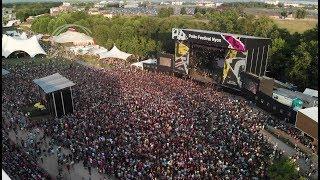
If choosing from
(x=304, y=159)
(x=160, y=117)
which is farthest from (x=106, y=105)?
(x=304, y=159)

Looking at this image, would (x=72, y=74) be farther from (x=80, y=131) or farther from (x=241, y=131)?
(x=241, y=131)

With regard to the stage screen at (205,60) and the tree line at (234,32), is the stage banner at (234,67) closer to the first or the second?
the stage screen at (205,60)

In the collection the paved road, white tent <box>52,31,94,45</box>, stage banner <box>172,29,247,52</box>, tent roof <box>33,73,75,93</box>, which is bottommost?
white tent <box>52,31,94,45</box>

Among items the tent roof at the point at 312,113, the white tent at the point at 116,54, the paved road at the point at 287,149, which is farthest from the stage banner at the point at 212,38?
the white tent at the point at 116,54

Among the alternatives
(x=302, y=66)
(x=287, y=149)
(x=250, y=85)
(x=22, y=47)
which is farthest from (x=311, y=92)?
(x=22, y=47)

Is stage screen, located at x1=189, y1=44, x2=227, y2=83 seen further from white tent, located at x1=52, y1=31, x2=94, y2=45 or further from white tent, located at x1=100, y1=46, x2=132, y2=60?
white tent, located at x1=52, y1=31, x2=94, y2=45

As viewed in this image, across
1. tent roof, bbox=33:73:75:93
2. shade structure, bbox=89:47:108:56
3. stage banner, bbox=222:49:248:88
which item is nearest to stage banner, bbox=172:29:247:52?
stage banner, bbox=222:49:248:88
